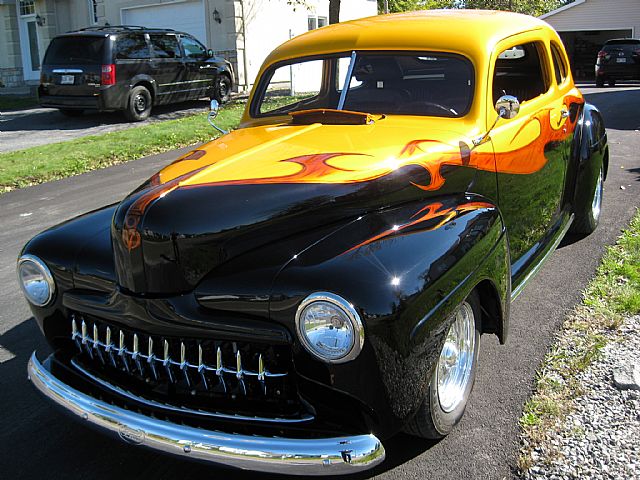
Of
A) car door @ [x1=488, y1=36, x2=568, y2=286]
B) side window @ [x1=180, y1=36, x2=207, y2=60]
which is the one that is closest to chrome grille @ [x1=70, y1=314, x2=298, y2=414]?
car door @ [x1=488, y1=36, x2=568, y2=286]

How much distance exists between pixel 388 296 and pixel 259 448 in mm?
707

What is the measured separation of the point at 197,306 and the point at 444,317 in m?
0.98

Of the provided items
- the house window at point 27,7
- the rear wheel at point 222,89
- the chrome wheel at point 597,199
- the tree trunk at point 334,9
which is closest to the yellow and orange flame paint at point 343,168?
the chrome wheel at point 597,199

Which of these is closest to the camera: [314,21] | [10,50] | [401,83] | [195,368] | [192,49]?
[195,368]

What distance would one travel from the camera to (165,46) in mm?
14641

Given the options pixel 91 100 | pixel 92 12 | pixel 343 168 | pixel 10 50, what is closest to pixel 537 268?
pixel 343 168

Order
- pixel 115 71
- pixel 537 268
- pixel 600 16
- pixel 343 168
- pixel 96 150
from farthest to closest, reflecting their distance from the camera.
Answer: pixel 600 16 → pixel 115 71 → pixel 96 150 → pixel 537 268 → pixel 343 168

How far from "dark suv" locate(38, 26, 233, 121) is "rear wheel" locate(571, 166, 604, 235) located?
1042 cm

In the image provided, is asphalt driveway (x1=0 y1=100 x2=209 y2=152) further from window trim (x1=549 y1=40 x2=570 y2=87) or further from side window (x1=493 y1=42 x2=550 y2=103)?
window trim (x1=549 y1=40 x2=570 y2=87)

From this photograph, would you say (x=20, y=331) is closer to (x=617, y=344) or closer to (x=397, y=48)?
(x=397, y=48)

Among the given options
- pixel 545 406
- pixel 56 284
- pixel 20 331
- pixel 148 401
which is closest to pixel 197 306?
pixel 148 401

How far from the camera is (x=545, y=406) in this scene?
10.4ft

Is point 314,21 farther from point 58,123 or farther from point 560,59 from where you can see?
point 560,59

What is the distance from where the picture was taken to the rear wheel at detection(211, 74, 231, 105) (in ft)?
52.7
